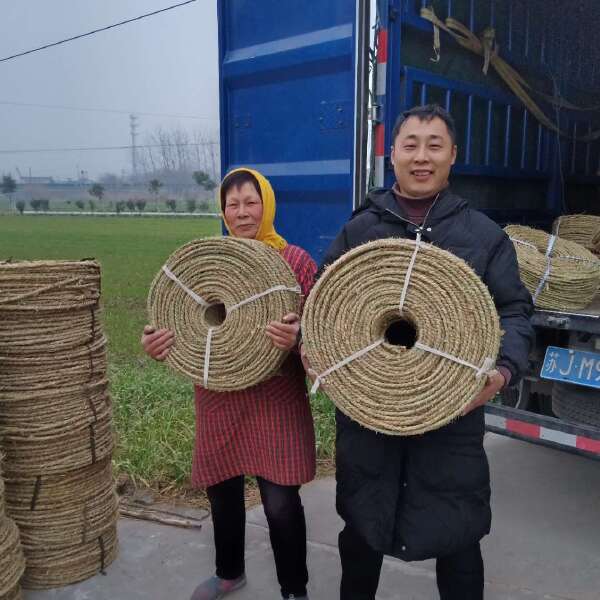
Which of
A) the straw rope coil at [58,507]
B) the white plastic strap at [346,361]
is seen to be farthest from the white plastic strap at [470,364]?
the straw rope coil at [58,507]

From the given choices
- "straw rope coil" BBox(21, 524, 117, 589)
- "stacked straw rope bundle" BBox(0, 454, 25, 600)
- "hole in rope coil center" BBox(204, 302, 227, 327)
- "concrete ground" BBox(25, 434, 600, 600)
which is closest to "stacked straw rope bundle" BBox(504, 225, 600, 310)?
"concrete ground" BBox(25, 434, 600, 600)

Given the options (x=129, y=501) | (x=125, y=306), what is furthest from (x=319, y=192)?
(x=125, y=306)

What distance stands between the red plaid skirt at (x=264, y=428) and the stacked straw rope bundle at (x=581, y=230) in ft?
7.43

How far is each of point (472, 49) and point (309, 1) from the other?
3.26 feet

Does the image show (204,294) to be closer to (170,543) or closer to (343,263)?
(343,263)

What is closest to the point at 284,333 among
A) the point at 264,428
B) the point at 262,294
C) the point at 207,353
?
the point at 262,294

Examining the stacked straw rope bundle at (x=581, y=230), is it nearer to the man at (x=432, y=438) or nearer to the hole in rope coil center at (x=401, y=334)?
the man at (x=432, y=438)

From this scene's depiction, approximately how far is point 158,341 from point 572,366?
157 cm

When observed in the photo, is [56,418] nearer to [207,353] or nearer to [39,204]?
[207,353]

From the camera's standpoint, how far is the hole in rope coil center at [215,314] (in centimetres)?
199

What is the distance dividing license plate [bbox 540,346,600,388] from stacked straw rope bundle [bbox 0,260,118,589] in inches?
67.6

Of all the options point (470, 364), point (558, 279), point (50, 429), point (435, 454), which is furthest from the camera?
point (558, 279)

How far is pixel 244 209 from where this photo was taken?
2.07 metres

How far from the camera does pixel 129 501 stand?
3191 millimetres
